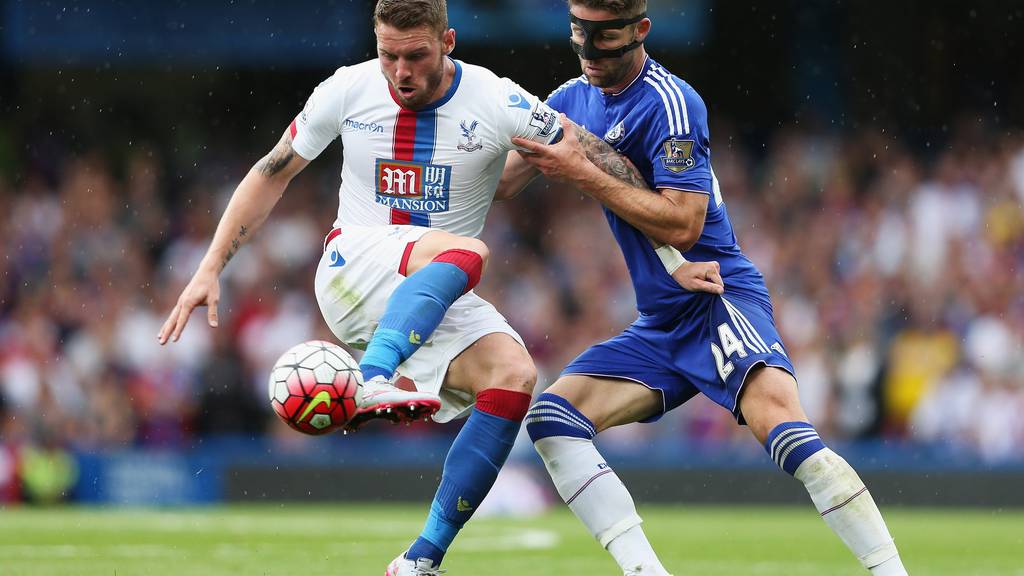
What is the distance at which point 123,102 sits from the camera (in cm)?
2017

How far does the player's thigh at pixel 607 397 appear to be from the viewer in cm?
652

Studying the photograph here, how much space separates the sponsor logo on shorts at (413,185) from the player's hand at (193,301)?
79cm

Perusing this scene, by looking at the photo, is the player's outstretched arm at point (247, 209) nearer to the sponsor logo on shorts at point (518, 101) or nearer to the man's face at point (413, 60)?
the man's face at point (413, 60)

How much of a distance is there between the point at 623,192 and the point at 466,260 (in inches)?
27.7

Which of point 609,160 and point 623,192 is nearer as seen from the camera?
point 623,192

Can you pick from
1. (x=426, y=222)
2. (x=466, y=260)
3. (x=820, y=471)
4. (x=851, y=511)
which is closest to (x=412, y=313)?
(x=466, y=260)

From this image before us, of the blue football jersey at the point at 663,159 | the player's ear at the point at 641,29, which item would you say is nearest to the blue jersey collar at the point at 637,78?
the blue football jersey at the point at 663,159

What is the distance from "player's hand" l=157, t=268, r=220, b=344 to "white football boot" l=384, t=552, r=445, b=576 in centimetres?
126

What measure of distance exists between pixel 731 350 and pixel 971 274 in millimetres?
9097

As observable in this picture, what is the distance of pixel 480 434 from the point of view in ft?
21.2

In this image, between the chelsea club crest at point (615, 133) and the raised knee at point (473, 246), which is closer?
the raised knee at point (473, 246)

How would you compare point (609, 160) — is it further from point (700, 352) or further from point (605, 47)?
point (700, 352)

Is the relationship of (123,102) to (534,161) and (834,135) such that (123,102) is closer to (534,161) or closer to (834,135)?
(834,135)

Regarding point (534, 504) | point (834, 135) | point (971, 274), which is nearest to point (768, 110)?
point (834, 135)
